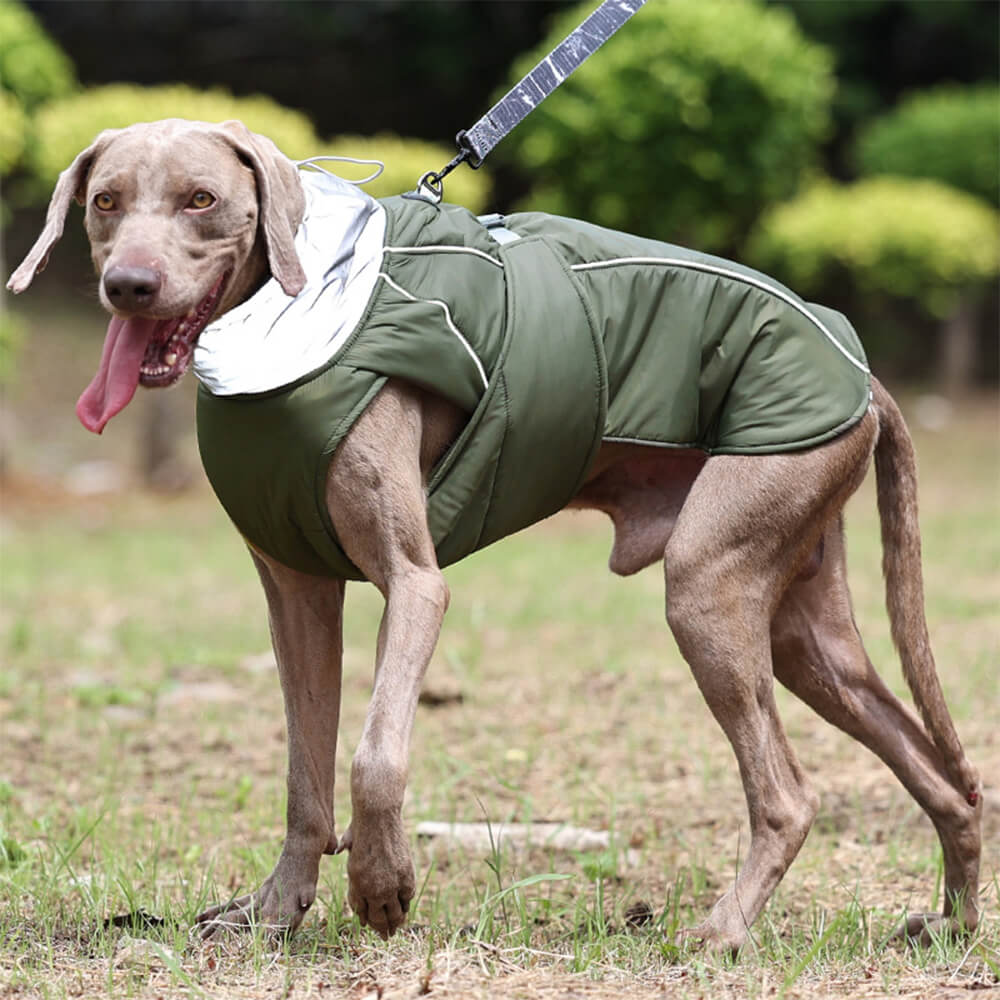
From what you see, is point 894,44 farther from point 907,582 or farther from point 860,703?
point 860,703

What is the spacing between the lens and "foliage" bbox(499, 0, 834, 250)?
1287 cm

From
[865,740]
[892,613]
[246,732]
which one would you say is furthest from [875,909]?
[246,732]

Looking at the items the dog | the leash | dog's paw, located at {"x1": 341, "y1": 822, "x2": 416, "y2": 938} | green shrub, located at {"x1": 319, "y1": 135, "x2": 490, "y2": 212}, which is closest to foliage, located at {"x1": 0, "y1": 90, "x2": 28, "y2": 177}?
green shrub, located at {"x1": 319, "y1": 135, "x2": 490, "y2": 212}

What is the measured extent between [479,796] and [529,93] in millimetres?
2420

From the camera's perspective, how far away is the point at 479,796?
16.2ft

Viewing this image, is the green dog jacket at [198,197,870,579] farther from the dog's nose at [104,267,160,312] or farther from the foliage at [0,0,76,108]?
the foliage at [0,0,76,108]

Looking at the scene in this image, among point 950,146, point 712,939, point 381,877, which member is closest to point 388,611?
point 381,877

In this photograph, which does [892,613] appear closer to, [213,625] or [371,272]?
[371,272]

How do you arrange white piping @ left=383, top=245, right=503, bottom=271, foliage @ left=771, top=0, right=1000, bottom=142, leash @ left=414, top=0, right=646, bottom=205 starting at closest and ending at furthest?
white piping @ left=383, top=245, right=503, bottom=271 < leash @ left=414, top=0, right=646, bottom=205 < foliage @ left=771, top=0, right=1000, bottom=142

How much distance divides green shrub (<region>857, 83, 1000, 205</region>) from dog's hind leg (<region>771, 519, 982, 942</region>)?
1441 centimetres

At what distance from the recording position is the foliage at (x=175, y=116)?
11516 mm

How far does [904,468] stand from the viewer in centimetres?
368

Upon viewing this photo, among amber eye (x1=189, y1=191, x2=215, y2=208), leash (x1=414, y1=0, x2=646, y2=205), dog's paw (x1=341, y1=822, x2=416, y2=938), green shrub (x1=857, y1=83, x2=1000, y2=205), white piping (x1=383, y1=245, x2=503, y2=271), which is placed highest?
leash (x1=414, y1=0, x2=646, y2=205)

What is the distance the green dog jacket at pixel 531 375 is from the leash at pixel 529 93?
0.17m
